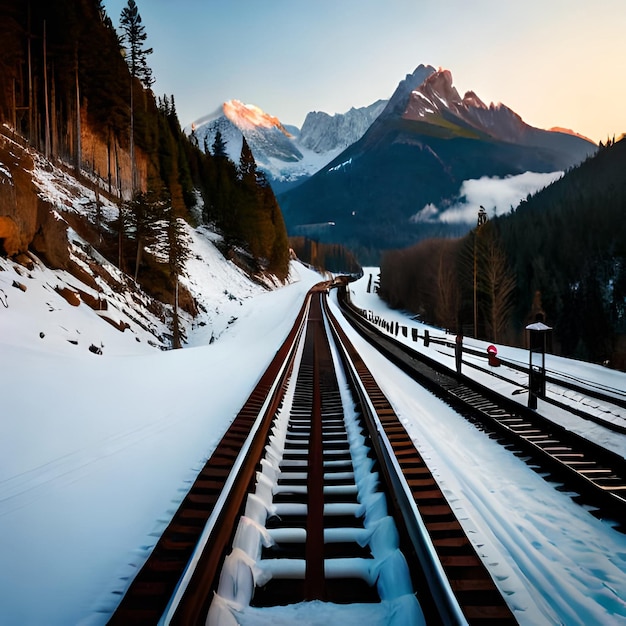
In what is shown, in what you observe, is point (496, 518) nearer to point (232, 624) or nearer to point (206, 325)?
point (232, 624)

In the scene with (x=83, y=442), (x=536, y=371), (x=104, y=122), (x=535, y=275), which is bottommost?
(x=83, y=442)

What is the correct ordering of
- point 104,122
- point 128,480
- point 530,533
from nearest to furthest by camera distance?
point 530,533, point 128,480, point 104,122

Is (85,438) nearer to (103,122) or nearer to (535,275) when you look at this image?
(103,122)

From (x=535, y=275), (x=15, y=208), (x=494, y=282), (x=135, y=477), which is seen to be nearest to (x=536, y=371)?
(x=135, y=477)

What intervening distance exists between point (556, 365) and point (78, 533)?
18.9 metres

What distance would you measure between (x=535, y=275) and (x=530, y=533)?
73.2 metres

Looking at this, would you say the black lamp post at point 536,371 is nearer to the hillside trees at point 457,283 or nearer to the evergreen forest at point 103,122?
the hillside trees at point 457,283

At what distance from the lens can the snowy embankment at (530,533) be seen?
2.80 metres

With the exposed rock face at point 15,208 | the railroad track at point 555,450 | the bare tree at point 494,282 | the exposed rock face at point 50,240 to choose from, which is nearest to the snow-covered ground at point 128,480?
the railroad track at point 555,450

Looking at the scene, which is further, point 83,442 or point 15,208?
point 15,208

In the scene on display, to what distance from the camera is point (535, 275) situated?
217 ft

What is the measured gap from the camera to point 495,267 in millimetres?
39031

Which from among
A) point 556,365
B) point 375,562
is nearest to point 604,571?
point 375,562

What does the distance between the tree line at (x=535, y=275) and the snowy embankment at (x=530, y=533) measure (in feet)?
118
